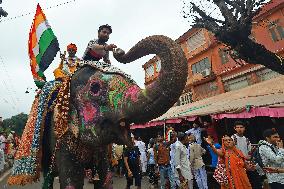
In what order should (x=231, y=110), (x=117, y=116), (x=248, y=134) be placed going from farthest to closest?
(x=248, y=134) → (x=231, y=110) → (x=117, y=116)

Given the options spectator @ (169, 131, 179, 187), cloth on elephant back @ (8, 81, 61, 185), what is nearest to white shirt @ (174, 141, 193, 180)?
spectator @ (169, 131, 179, 187)

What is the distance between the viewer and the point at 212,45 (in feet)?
95.7

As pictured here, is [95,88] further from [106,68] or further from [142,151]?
[142,151]

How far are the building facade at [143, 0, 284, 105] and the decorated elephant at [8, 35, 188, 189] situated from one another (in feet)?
54.2

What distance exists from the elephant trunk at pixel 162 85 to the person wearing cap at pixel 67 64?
4.47 ft

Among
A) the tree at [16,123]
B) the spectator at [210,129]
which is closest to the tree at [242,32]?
the spectator at [210,129]

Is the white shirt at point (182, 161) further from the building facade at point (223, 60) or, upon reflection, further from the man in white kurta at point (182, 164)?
the building facade at point (223, 60)

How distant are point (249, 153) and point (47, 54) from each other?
5.27m

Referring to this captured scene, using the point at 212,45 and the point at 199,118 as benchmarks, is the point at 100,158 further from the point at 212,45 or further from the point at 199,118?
the point at 212,45

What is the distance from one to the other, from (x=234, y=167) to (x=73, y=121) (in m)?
4.25

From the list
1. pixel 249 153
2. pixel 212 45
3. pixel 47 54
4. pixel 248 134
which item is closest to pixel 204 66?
pixel 212 45

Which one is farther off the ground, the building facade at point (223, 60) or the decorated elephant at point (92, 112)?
the building facade at point (223, 60)

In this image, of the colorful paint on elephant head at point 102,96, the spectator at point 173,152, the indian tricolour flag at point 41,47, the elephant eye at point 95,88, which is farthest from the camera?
the spectator at point 173,152

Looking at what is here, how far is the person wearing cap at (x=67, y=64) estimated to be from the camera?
11.9ft
